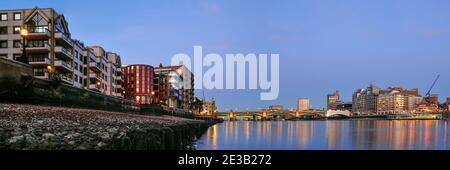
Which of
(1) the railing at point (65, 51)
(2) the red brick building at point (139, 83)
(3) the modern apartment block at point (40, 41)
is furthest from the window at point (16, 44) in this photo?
(2) the red brick building at point (139, 83)

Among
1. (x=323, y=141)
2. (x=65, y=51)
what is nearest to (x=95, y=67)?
(x=65, y=51)

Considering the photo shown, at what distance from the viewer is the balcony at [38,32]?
6575 cm

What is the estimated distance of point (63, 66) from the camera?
225 ft

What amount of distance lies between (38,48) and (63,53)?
5.03 metres

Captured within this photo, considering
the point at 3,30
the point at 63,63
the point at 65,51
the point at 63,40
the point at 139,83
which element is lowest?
the point at 139,83

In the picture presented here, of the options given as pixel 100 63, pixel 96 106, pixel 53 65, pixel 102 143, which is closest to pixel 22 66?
pixel 96 106

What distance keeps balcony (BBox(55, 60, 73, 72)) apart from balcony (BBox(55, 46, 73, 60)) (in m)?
1.96

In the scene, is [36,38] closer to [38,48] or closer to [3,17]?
[38,48]

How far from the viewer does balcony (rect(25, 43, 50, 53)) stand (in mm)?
65250

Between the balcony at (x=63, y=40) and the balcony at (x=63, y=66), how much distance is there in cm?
478
